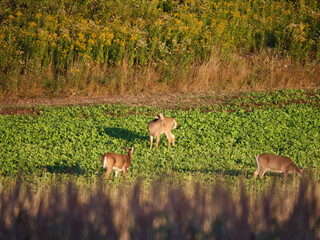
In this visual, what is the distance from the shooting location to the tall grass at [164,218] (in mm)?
3631

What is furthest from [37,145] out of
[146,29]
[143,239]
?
[146,29]

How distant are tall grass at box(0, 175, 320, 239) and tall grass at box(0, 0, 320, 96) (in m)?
13.1

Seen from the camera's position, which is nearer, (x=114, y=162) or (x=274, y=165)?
(x=114, y=162)

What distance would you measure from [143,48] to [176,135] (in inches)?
295

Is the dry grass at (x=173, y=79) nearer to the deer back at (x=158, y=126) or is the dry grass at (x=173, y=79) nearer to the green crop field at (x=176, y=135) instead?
the green crop field at (x=176, y=135)

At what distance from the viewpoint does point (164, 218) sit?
12.1 ft

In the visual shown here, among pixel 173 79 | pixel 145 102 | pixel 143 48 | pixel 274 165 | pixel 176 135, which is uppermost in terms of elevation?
pixel 143 48

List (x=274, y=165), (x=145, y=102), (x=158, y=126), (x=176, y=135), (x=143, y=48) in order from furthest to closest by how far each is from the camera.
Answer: (x=143, y=48) < (x=145, y=102) < (x=176, y=135) < (x=158, y=126) < (x=274, y=165)

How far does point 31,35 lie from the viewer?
17.4 m

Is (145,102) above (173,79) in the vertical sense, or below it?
below

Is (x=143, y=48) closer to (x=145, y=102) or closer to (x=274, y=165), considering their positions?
(x=145, y=102)

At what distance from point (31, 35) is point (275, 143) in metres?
10.9

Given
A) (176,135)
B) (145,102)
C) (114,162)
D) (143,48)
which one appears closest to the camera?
(114,162)

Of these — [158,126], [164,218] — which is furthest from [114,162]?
[164,218]
